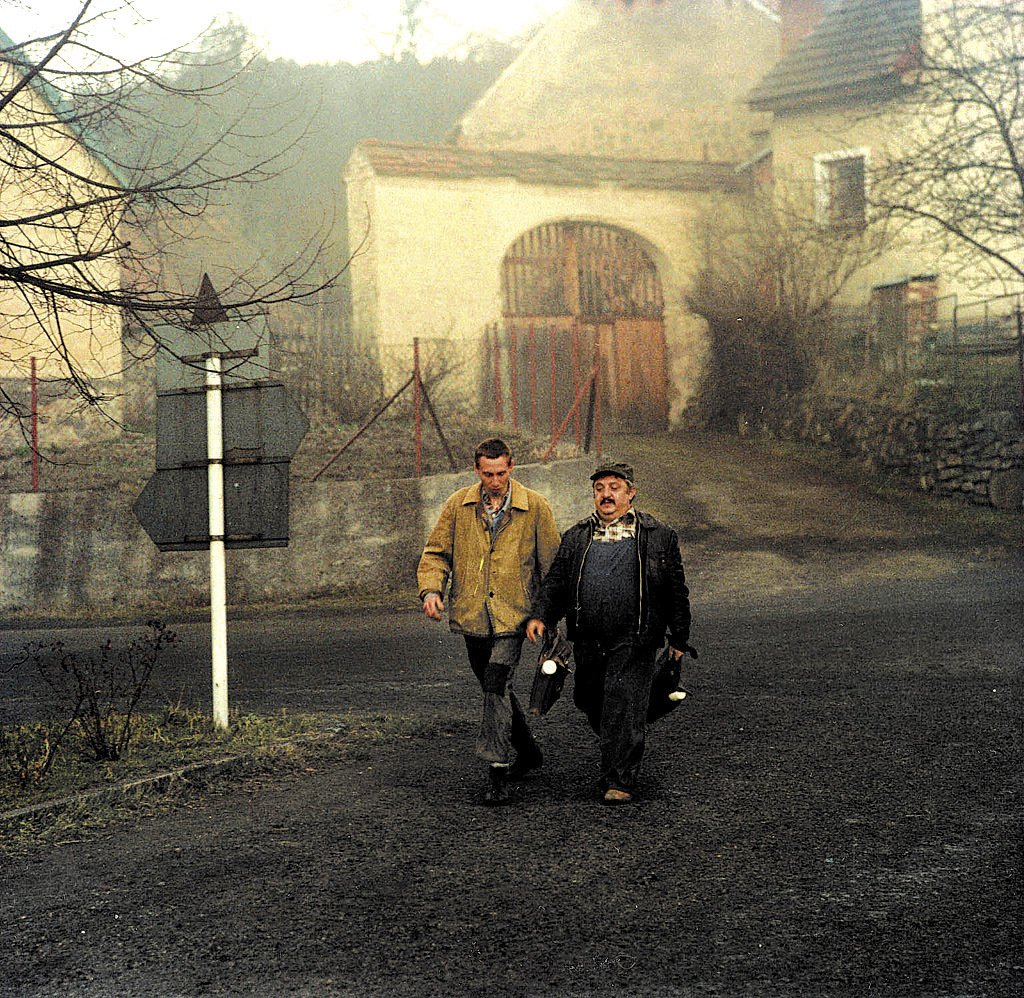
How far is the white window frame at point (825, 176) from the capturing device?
996 inches

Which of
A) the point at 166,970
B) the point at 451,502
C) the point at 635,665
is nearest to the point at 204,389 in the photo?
the point at 451,502

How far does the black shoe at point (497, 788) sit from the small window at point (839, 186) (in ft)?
68.3

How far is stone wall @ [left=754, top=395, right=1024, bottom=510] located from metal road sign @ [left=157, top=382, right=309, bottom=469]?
1264cm

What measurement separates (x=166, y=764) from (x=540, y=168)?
20341 mm

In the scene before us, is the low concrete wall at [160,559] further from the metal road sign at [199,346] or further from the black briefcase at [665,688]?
the black briefcase at [665,688]

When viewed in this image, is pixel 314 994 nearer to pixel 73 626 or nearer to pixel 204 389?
pixel 204 389

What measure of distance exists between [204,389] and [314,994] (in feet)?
14.3

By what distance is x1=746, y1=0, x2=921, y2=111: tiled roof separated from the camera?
25141mm

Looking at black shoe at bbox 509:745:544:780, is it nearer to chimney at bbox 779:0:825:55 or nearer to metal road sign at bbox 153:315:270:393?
metal road sign at bbox 153:315:270:393

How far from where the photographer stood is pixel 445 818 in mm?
5660

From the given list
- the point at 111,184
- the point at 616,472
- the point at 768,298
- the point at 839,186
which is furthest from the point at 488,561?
the point at 839,186

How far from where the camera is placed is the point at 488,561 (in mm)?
6238

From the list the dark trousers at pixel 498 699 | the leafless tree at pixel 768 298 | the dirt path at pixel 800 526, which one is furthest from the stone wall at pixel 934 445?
the dark trousers at pixel 498 699

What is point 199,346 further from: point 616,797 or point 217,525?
point 616,797
